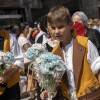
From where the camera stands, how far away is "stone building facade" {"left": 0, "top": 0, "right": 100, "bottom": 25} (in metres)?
20.8

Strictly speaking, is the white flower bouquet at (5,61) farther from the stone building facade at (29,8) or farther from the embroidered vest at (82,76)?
the stone building facade at (29,8)

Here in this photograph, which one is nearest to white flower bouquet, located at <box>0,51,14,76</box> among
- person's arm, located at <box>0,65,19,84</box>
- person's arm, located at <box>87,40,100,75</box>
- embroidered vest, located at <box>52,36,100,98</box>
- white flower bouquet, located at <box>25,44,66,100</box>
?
person's arm, located at <box>0,65,19,84</box>

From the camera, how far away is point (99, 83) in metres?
3.67

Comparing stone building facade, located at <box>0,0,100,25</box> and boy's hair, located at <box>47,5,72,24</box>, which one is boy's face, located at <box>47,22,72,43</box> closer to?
boy's hair, located at <box>47,5,72,24</box>

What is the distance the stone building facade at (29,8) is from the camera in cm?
2076

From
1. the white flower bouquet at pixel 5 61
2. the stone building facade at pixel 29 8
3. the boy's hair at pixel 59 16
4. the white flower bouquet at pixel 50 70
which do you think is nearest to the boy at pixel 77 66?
the boy's hair at pixel 59 16

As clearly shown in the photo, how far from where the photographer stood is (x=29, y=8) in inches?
901

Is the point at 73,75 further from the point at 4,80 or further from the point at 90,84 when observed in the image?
the point at 4,80

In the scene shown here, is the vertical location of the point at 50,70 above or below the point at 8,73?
above

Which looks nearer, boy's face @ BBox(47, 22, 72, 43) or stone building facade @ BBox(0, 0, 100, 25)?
boy's face @ BBox(47, 22, 72, 43)

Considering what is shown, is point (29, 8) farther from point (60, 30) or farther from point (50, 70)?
point (50, 70)

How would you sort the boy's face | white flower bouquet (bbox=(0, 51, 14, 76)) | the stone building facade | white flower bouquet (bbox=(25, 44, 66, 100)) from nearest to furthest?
white flower bouquet (bbox=(25, 44, 66, 100)), the boy's face, white flower bouquet (bbox=(0, 51, 14, 76)), the stone building facade

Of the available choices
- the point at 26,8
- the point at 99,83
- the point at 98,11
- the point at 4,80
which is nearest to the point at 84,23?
the point at 4,80

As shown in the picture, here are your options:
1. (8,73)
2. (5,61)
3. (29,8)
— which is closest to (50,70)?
(5,61)
